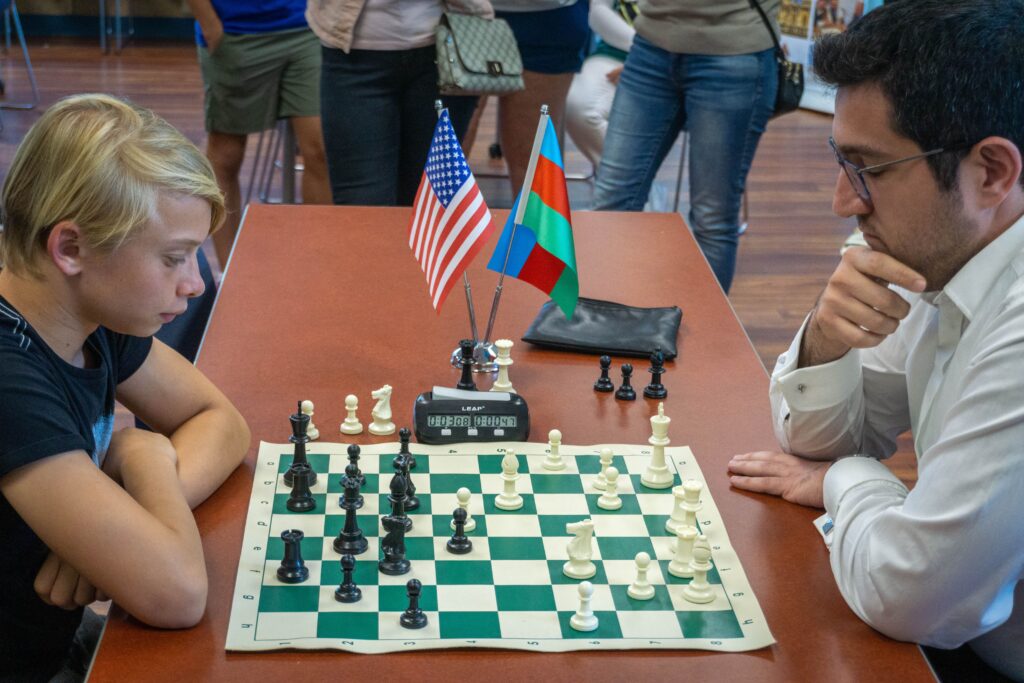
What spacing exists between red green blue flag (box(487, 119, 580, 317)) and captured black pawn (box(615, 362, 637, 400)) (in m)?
0.16

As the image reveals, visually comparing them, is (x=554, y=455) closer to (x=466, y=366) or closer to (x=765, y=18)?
(x=466, y=366)

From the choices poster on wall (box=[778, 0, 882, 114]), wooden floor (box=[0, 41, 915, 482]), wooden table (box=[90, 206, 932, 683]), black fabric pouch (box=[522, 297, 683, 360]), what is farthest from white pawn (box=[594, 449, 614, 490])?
poster on wall (box=[778, 0, 882, 114])

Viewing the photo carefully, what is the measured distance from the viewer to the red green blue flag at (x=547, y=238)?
1986mm

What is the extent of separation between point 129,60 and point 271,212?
606 cm

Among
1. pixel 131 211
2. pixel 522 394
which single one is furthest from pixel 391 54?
pixel 131 211

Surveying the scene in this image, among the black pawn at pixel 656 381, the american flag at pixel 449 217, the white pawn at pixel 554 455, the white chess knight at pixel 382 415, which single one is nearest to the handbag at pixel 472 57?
the american flag at pixel 449 217

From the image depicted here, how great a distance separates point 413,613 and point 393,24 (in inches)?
80.3

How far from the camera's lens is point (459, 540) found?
146 centimetres

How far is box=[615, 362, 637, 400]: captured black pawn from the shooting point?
74.5 inches

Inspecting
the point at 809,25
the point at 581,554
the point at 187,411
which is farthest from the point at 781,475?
the point at 809,25

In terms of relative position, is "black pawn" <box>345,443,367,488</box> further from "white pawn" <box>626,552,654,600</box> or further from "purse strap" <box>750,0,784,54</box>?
"purse strap" <box>750,0,784,54</box>

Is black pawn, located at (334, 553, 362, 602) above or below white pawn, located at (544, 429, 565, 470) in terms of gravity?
above

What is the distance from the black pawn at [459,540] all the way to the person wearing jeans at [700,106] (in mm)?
1887

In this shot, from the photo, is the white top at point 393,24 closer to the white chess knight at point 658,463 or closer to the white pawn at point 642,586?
the white chess knight at point 658,463
